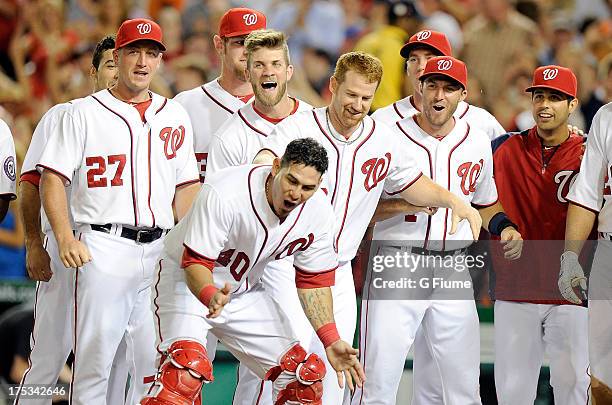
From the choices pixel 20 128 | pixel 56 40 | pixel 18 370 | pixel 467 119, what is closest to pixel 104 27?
pixel 56 40

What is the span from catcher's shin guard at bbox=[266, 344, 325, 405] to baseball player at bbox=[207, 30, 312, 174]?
3.69 feet

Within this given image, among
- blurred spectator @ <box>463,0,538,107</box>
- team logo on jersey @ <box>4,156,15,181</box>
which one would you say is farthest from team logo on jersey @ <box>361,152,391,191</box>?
blurred spectator @ <box>463,0,538,107</box>

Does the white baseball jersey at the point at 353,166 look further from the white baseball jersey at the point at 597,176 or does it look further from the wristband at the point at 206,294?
the wristband at the point at 206,294

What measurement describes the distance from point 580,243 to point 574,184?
0.27m

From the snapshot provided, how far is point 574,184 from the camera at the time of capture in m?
4.79

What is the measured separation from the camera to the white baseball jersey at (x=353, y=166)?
4.70 meters

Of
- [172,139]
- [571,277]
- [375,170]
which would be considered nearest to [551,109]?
[571,277]

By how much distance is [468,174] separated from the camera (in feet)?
16.7

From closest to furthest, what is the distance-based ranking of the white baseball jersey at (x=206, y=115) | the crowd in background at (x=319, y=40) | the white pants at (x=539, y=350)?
the white pants at (x=539, y=350) < the white baseball jersey at (x=206, y=115) < the crowd in background at (x=319, y=40)

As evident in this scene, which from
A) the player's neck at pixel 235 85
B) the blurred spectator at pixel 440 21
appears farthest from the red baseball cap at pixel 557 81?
the blurred spectator at pixel 440 21

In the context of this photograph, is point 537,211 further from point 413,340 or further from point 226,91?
point 226,91

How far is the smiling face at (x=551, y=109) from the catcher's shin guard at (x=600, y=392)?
4.04 feet

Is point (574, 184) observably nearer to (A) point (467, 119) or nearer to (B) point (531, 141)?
(B) point (531, 141)

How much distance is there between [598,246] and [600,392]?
0.67 metres
